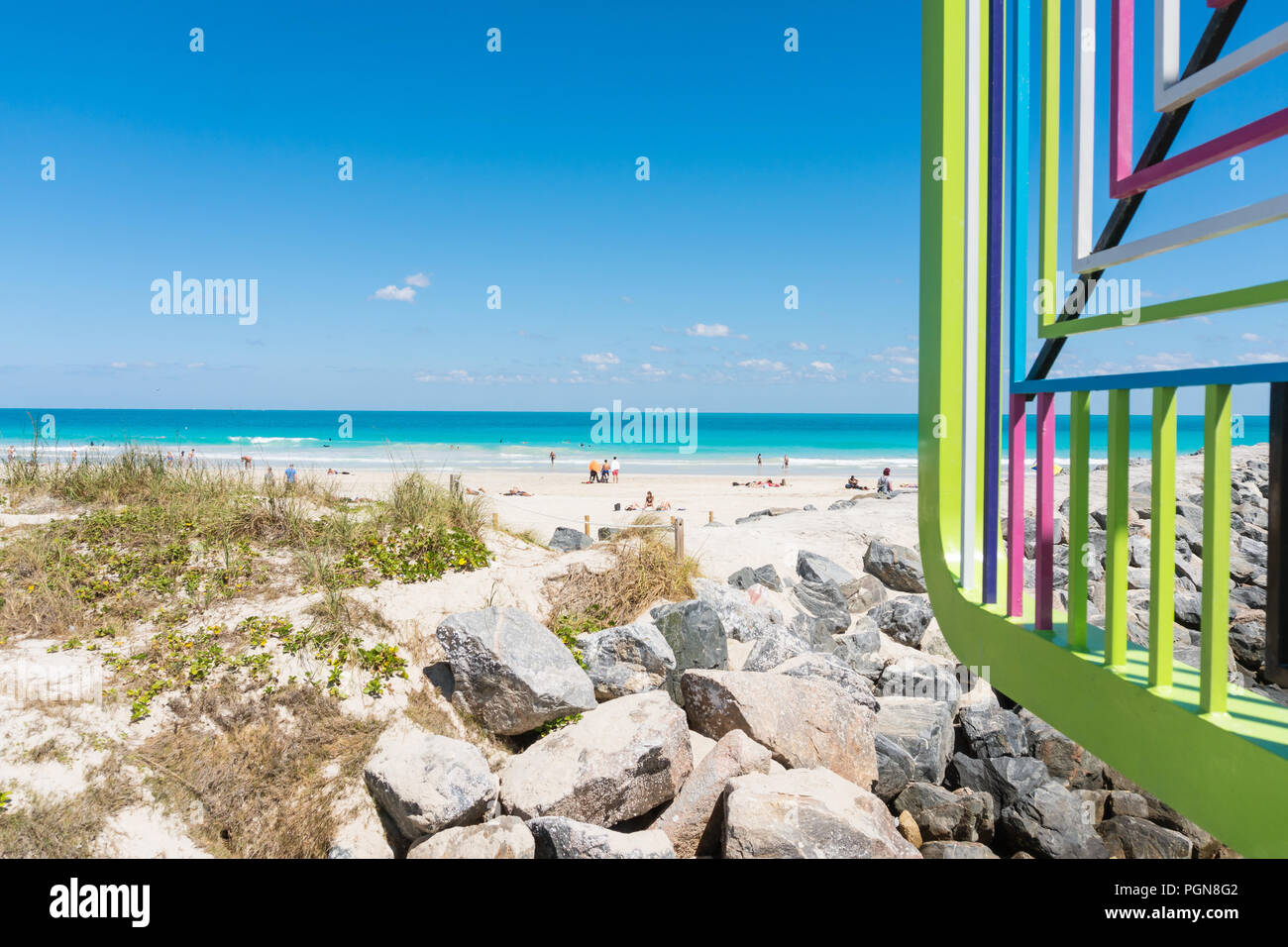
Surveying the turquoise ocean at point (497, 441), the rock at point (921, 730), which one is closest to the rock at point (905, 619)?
the rock at point (921, 730)

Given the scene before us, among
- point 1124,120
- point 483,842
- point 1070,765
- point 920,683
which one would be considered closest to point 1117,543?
point 1124,120

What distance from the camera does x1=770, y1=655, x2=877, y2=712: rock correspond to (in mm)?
5742

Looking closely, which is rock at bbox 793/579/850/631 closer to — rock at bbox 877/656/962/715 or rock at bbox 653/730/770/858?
rock at bbox 877/656/962/715

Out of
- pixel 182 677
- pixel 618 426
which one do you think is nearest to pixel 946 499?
pixel 182 677

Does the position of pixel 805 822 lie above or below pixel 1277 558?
below

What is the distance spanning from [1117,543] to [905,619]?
5687 mm

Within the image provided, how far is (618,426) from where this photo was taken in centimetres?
5391

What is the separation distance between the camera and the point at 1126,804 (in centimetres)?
503

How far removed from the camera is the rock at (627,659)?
5.54 metres

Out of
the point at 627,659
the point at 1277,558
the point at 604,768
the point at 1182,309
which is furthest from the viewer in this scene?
the point at 627,659

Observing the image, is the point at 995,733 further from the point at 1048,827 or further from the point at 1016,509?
the point at 1016,509

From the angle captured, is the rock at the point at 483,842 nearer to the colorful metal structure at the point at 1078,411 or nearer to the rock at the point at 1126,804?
the colorful metal structure at the point at 1078,411
